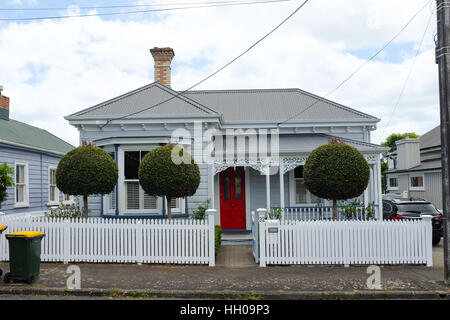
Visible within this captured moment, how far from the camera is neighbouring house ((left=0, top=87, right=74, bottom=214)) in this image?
15374 mm

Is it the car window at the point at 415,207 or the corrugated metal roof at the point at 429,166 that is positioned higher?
the corrugated metal roof at the point at 429,166

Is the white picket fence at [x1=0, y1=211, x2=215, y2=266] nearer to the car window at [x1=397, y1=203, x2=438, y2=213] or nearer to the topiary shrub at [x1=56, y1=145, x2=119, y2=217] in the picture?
the topiary shrub at [x1=56, y1=145, x2=119, y2=217]

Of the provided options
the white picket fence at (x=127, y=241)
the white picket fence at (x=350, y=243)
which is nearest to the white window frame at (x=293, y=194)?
the white picket fence at (x=350, y=243)

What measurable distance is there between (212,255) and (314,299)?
2.96m

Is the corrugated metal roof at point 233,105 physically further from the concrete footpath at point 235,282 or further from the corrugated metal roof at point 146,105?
the concrete footpath at point 235,282

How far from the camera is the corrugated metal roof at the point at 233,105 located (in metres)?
13.3

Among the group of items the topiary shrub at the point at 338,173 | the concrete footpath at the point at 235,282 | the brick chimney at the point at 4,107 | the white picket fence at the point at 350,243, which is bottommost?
the concrete footpath at the point at 235,282

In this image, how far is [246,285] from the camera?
24.8 ft

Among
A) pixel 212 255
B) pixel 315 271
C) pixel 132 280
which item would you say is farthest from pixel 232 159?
pixel 132 280

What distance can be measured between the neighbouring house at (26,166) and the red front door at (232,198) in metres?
6.99

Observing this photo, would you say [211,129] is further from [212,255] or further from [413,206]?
[413,206]

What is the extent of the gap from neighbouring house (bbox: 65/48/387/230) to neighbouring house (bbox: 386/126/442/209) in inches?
384

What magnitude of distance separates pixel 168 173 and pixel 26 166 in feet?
32.2

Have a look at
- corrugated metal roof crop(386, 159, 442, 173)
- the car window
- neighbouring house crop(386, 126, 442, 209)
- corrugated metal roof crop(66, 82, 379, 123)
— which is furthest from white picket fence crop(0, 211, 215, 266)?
corrugated metal roof crop(386, 159, 442, 173)
